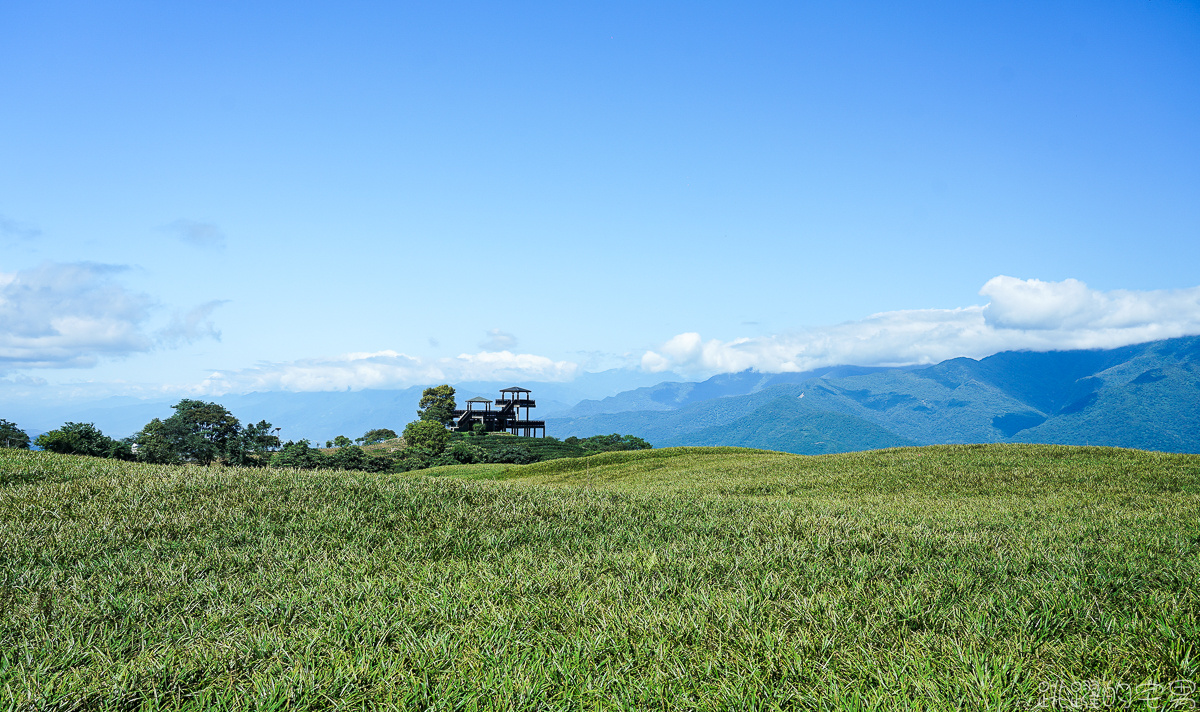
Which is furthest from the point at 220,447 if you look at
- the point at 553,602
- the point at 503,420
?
the point at 553,602

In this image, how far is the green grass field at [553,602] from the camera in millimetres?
2357

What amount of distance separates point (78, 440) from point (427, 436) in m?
23.4

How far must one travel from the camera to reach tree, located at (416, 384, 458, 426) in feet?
177

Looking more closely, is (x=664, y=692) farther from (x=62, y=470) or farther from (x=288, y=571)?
(x=62, y=470)

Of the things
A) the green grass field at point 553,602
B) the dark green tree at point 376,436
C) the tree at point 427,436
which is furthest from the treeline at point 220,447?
the dark green tree at point 376,436

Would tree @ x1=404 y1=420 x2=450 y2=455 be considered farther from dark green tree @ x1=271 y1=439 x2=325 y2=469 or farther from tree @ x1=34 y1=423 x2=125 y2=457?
tree @ x1=34 y1=423 x2=125 y2=457

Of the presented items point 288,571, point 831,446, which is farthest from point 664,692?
point 831,446

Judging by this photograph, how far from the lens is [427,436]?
43344mm

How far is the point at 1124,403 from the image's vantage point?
640 ft

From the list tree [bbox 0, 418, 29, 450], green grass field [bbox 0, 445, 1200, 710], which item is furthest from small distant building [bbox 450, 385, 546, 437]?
green grass field [bbox 0, 445, 1200, 710]

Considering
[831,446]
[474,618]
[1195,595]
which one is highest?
[474,618]

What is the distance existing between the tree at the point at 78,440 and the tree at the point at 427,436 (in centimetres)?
2087

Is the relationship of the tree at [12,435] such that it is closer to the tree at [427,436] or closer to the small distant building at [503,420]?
the tree at [427,436]

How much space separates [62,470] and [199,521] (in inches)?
143
